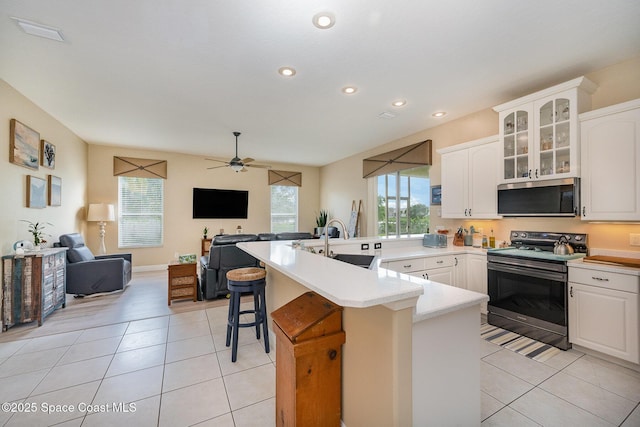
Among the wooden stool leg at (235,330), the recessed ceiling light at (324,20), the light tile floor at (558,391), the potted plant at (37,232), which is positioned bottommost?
the light tile floor at (558,391)

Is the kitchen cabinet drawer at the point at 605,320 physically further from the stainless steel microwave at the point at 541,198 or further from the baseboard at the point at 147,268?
the baseboard at the point at 147,268

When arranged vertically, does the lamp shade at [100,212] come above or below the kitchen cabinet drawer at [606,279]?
above

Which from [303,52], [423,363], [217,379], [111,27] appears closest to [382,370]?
[423,363]

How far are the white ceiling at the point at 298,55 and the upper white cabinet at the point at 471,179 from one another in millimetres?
624

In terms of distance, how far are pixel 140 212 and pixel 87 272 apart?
2.27 metres

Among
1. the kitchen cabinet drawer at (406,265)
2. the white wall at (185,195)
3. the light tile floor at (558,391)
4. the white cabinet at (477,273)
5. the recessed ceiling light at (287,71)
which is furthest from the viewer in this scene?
the white wall at (185,195)

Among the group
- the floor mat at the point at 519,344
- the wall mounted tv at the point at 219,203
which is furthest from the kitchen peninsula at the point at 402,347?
the wall mounted tv at the point at 219,203

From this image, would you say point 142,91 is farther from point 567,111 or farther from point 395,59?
point 567,111

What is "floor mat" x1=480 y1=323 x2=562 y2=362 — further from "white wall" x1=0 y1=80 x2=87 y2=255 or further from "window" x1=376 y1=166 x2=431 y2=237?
"white wall" x1=0 y1=80 x2=87 y2=255

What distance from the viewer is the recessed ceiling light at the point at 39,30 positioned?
6.71ft

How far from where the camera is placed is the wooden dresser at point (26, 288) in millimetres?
2932

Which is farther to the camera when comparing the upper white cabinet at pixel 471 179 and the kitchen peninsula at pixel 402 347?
the upper white cabinet at pixel 471 179

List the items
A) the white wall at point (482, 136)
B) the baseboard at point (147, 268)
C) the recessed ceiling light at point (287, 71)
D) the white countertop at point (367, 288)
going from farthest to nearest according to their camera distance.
→ the baseboard at point (147, 268) → the recessed ceiling light at point (287, 71) → the white wall at point (482, 136) → the white countertop at point (367, 288)

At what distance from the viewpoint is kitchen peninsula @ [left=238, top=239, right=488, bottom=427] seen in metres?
1.13
